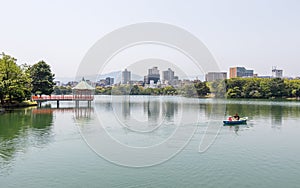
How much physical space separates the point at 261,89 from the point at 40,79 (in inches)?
2073

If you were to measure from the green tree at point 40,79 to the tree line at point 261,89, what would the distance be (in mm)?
38873

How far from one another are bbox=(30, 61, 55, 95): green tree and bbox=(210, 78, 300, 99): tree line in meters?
38.9

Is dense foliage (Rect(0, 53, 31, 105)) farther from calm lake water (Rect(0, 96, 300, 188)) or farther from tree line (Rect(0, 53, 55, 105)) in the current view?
calm lake water (Rect(0, 96, 300, 188))

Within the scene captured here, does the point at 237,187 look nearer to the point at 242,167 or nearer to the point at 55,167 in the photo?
the point at 242,167

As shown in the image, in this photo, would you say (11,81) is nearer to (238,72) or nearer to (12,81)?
(12,81)

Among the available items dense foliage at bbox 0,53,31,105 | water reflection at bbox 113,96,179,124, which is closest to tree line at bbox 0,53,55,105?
dense foliage at bbox 0,53,31,105

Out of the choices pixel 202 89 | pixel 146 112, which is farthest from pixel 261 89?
pixel 146 112

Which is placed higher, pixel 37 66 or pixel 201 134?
pixel 37 66

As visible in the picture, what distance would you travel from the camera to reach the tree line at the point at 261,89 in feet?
236

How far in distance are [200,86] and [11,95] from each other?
158 feet

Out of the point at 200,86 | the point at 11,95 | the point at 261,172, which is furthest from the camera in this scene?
the point at 200,86

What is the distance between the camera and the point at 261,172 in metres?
11.2

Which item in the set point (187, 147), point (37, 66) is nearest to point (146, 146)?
point (187, 147)

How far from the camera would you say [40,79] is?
44.8 meters
